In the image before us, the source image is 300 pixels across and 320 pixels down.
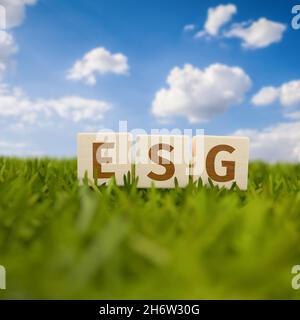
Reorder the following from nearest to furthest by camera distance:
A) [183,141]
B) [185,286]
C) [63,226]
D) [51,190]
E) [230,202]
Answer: [185,286]
[63,226]
[230,202]
[51,190]
[183,141]

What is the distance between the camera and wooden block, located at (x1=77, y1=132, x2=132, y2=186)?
6.47ft

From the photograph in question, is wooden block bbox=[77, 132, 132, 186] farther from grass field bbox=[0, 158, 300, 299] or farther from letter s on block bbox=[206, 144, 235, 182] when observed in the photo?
grass field bbox=[0, 158, 300, 299]

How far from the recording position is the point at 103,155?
199 cm

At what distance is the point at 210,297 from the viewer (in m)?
0.66

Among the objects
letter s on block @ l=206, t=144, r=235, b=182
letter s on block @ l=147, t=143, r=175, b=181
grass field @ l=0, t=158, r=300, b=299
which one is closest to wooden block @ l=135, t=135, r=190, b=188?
letter s on block @ l=147, t=143, r=175, b=181

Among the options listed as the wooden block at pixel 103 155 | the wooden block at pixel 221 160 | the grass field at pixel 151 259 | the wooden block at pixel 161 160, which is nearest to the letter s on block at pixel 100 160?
the wooden block at pixel 103 155

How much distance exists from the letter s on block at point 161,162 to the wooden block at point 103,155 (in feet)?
0.34

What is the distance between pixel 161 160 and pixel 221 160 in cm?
29

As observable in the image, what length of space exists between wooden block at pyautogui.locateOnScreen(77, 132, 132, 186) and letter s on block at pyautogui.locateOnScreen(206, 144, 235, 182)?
0.36 metres

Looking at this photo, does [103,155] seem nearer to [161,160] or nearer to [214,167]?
[161,160]

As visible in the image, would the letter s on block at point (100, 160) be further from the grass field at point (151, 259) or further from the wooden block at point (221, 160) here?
the grass field at point (151, 259)
